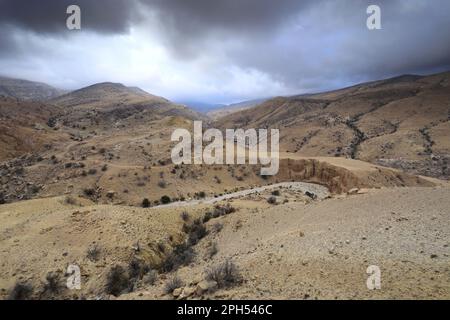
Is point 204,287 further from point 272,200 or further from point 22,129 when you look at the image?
point 22,129

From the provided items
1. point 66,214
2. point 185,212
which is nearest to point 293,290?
point 185,212

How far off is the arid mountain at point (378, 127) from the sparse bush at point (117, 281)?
3713cm

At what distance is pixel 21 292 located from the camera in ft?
31.3

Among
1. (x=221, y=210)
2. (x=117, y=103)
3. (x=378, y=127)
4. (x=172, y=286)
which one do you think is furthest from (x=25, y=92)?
(x=172, y=286)

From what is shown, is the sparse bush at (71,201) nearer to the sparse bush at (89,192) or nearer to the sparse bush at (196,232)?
the sparse bush at (89,192)

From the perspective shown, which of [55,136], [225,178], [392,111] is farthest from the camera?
[392,111]

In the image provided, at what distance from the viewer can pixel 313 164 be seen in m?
34.0

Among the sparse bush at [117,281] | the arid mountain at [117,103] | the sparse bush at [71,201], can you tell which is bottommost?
the sparse bush at [117,281]

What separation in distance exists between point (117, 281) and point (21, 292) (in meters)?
2.54

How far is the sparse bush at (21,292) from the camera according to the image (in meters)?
9.42

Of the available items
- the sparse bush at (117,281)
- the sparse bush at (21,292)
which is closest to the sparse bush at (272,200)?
the sparse bush at (117,281)

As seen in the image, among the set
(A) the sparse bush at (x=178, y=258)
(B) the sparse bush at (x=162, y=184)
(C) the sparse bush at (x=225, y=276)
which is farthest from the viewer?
(B) the sparse bush at (x=162, y=184)
